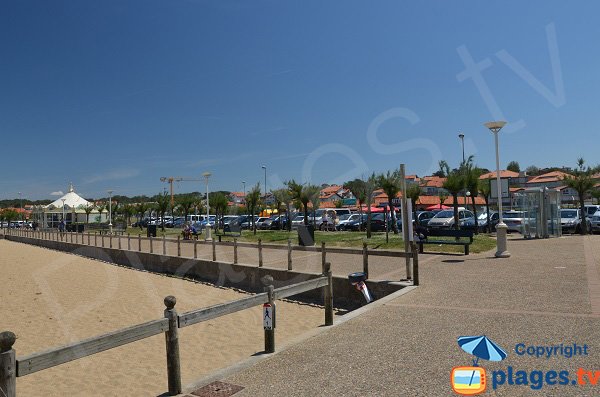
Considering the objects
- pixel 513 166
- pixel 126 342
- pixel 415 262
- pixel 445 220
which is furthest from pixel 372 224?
pixel 513 166

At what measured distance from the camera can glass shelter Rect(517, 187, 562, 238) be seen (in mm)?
20484

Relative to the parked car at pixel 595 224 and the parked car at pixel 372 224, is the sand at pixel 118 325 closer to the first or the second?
the parked car at pixel 372 224

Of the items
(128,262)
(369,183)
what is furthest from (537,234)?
(128,262)

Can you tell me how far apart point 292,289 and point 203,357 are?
90.2 inches

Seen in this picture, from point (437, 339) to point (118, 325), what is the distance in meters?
7.51

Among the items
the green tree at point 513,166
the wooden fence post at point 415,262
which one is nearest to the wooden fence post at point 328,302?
the wooden fence post at point 415,262

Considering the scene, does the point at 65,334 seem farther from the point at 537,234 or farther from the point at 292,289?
the point at 537,234

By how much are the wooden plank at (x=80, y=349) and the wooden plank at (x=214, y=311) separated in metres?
0.29

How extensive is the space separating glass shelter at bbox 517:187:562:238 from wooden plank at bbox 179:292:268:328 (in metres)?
18.2

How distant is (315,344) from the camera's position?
592cm

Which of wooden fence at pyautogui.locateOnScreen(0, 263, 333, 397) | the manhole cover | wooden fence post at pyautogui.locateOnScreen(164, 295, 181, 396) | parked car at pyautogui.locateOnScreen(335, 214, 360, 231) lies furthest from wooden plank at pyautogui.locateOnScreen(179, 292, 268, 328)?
parked car at pyautogui.locateOnScreen(335, 214, 360, 231)

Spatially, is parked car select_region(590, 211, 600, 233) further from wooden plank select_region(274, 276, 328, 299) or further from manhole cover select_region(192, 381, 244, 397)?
manhole cover select_region(192, 381, 244, 397)

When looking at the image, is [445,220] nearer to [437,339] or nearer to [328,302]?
[328,302]

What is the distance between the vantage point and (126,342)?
435 centimetres
